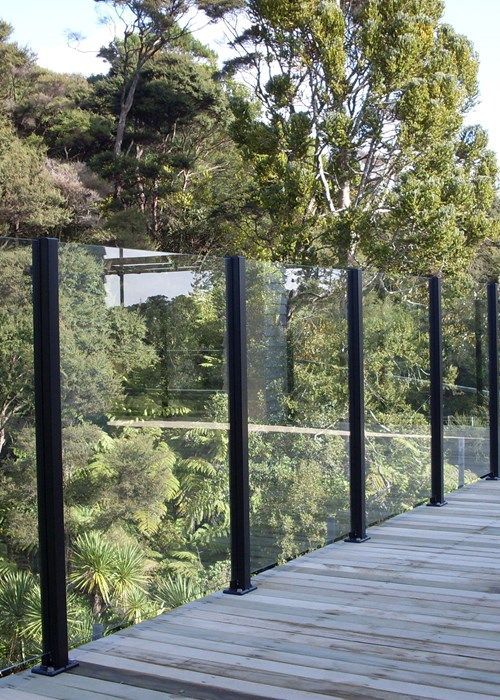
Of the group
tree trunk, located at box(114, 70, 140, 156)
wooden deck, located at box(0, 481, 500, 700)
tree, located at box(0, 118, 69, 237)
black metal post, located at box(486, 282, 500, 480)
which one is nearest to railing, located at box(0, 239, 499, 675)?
wooden deck, located at box(0, 481, 500, 700)

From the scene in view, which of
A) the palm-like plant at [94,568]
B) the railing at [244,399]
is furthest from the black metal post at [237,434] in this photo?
the palm-like plant at [94,568]

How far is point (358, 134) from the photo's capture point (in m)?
20.9

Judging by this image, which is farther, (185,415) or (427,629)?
(185,415)

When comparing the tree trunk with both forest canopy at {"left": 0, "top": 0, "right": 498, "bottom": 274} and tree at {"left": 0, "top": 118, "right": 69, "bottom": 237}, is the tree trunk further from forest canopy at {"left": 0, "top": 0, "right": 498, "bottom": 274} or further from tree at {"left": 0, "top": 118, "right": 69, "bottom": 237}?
tree at {"left": 0, "top": 118, "right": 69, "bottom": 237}

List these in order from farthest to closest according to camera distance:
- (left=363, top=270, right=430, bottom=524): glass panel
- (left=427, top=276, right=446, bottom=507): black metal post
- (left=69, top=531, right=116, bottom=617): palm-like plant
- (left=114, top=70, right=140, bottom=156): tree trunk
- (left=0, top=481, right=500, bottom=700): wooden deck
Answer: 1. (left=114, top=70, right=140, bottom=156): tree trunk
2. (left=427, top=276, right=446, bottom=507): black metal post
3. (left=363, top=270, right=430, bottom=524): glass panel
4. (left=69, top=531, right=116, bottom=617): palm-like plant
5. (left=0, top=481, right=500, bottom=700): wooden deck

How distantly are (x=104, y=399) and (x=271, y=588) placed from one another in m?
1.35

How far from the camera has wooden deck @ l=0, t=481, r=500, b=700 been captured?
3223mm

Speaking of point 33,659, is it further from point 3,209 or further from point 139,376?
point 3,209

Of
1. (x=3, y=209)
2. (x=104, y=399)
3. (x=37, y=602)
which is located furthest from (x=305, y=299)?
(x=3, y=209)

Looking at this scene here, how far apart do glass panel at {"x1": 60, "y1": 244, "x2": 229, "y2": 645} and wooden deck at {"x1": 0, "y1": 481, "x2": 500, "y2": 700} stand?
0.61ft

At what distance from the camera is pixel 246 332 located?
14.9 feet

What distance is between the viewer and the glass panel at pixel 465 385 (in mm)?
6891

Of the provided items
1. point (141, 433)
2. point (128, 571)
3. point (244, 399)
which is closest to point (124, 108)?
point (244, 399)

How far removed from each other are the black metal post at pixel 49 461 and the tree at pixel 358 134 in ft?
55.2
